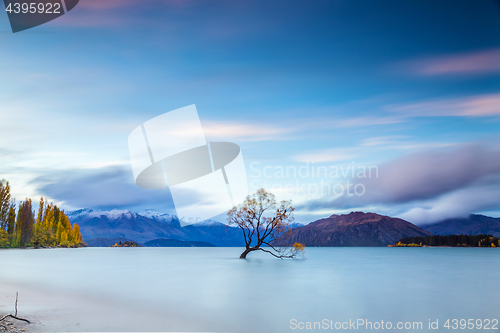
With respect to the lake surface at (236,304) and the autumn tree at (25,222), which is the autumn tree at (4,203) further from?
the lake surface at (236,304)

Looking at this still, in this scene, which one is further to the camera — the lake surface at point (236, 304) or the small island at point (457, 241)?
the small island at point (457, 241)

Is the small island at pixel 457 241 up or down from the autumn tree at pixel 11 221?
down

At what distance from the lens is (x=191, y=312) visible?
1453cm

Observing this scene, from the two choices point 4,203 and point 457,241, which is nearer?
point 4,203

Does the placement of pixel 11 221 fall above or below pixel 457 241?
above

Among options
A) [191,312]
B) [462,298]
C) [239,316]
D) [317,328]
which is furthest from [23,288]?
[462,298]

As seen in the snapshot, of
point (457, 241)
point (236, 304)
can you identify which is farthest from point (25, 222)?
point (457, 241)

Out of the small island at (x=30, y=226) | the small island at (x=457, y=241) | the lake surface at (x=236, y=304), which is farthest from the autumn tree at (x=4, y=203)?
the small island at (x=457, y=241)

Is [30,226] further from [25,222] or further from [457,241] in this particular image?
[457,241]

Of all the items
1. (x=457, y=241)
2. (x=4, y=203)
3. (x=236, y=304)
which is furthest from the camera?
(x=457, y=241)

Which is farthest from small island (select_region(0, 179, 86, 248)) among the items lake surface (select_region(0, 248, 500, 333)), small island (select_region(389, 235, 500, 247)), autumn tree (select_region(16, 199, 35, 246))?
small island (select_region(389, 235, 500, 247))

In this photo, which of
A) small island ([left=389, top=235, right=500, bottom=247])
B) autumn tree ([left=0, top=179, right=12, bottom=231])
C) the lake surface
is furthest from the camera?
small island ([left=389, top=235, right=500, bottom=247])

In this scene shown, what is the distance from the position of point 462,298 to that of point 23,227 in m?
101

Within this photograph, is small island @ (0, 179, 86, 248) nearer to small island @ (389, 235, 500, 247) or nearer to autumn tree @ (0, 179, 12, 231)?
autumn tree @ (0, 179, 12, 231)
